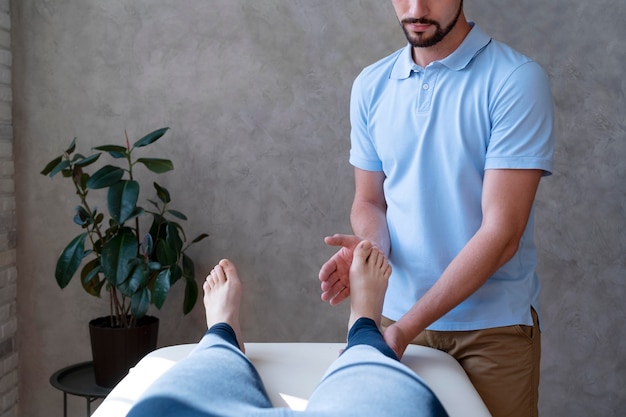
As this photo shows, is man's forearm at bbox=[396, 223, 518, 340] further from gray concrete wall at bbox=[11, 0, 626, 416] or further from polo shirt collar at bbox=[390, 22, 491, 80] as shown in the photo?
gray concrete wall at bbox=[11, 0, 626, 416]

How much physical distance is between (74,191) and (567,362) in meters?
1.83

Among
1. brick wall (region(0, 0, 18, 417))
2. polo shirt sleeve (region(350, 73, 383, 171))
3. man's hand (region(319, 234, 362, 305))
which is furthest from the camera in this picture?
brick wall (region(0, 0, 18, 417))

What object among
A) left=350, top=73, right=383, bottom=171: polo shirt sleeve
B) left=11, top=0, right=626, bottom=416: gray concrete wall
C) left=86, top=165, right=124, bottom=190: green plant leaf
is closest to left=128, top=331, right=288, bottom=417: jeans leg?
left=350, top=73, right=383, bottom=171: polo shirt sleeve

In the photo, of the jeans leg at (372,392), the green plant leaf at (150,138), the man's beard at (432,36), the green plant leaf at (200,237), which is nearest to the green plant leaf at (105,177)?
the green plant leaf at (150,138)

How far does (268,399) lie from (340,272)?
0.50 m

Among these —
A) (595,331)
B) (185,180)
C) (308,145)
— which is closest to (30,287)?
(185,180)

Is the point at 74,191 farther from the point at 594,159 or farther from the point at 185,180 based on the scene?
the point at 594,159

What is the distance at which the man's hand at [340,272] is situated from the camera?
1.68 m

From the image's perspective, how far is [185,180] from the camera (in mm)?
2771

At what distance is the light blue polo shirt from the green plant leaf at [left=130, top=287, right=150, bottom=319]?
1000mm

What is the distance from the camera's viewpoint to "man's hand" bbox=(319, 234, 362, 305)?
1.68m

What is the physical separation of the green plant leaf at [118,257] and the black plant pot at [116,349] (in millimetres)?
190

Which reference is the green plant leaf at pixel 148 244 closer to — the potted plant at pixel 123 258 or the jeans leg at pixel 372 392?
the potted plant at pixel 123 258

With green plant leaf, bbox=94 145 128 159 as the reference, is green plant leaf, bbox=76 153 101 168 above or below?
below
